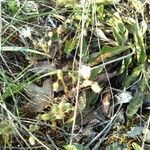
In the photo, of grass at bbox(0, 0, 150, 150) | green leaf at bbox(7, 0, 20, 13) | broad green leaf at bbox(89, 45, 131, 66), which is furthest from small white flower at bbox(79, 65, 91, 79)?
green leaf at bbox(7, 0, 20, 13)

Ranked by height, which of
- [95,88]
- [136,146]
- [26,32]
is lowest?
[136,146]

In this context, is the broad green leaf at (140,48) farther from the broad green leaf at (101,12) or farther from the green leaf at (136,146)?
the green leaf at (136,146)

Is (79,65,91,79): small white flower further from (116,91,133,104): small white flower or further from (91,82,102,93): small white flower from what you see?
(116,91,133,104): small white flower

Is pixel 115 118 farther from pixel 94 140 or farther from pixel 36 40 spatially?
pixel 36 40

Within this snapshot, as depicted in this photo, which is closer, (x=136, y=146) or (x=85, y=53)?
(x=136, y=146)

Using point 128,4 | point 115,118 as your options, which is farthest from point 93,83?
point 128,4

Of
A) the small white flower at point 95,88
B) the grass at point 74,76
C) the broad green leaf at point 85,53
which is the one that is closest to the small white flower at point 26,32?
the grass at point 74,76

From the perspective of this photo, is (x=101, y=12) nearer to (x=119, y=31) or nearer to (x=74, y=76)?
(x=119, y=31)

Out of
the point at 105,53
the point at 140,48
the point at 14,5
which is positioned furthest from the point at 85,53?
the point at 14,5
